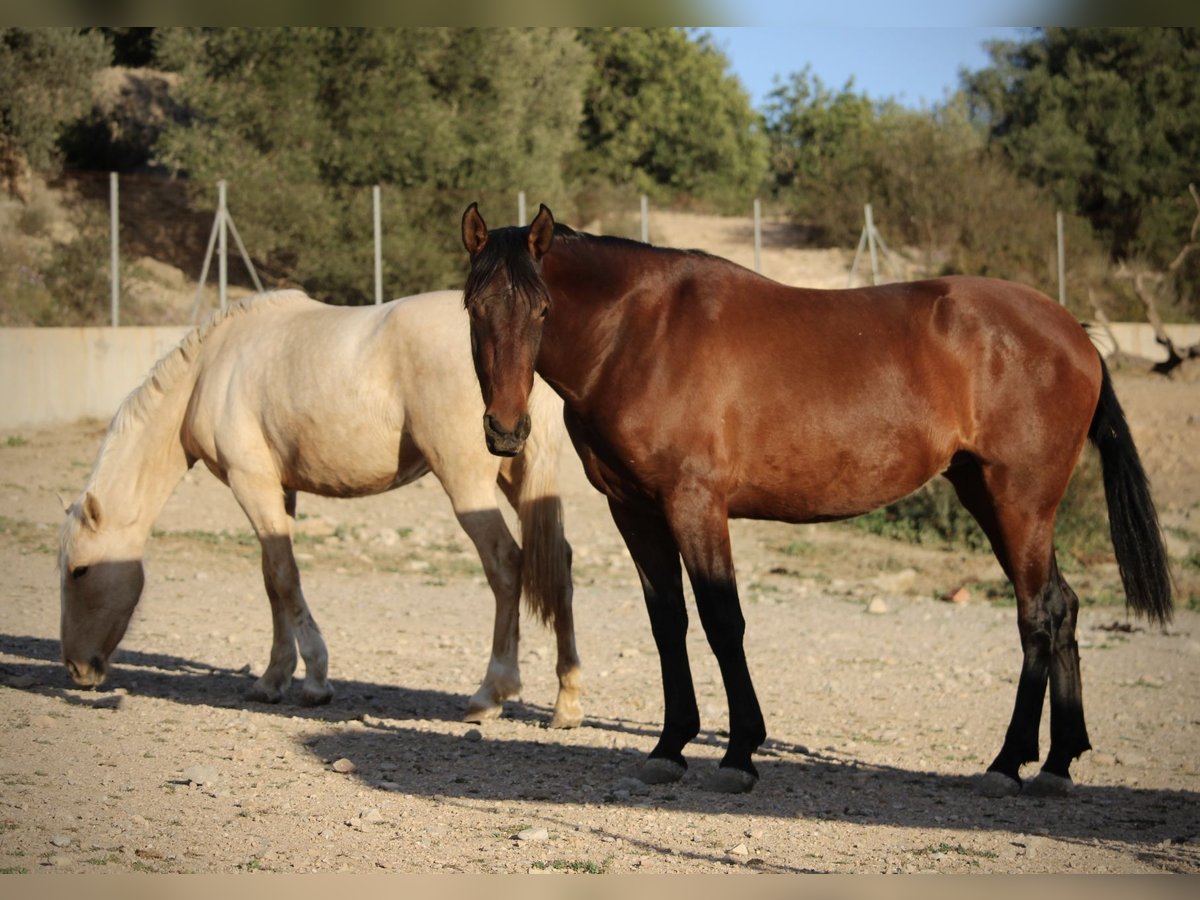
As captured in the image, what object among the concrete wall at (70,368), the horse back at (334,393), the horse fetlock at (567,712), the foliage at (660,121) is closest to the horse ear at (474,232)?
the horse back at (334,393)

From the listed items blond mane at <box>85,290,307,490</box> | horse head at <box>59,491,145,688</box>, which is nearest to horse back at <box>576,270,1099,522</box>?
blond mane at <box>85,290,307,490</box>

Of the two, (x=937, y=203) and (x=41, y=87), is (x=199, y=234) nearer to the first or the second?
(x=41, y=87)

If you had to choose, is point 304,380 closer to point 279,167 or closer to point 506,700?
point 506,700

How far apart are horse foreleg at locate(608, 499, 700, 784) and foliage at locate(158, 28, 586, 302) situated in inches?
706

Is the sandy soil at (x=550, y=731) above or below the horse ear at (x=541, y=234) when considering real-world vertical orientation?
below

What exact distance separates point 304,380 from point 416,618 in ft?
10.9

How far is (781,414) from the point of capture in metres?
5.39

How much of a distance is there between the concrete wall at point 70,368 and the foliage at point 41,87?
11.4 m

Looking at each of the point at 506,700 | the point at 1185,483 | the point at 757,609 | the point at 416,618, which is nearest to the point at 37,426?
the point at 416,618

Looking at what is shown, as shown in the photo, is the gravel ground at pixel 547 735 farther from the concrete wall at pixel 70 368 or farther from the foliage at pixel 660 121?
the foliage at pixel 660 121

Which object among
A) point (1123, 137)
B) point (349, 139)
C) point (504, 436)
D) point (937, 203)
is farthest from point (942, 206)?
point (504, 436)

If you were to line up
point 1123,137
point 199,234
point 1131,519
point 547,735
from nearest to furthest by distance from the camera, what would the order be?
point 1131,519 → point 547,735 → point 199,234 → point 1123,137

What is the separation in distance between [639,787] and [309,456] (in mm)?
2773

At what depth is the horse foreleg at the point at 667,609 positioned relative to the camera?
559cm
